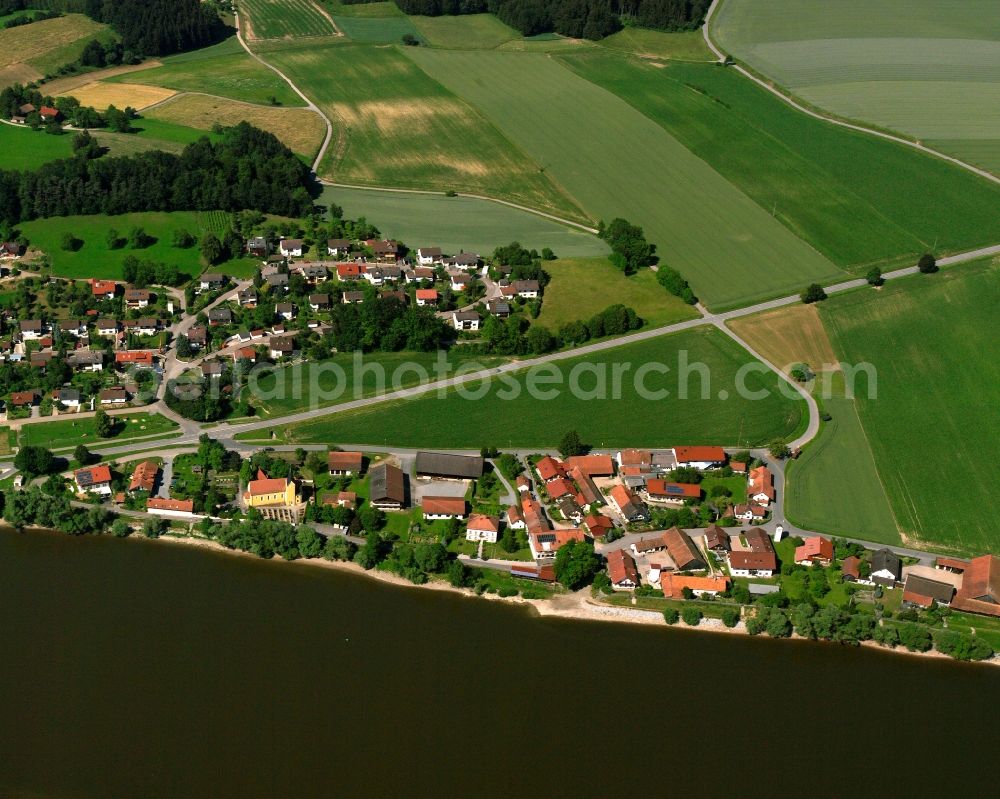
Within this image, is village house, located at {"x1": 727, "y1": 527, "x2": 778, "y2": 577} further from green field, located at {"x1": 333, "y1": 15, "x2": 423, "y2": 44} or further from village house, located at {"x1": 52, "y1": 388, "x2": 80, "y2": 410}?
green field, located at {"x1": 333, "y1": 15, "x2": 423, "y2": 44}

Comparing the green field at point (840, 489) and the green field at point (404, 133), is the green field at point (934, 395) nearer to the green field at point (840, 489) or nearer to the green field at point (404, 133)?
the green field at point (840, 489)

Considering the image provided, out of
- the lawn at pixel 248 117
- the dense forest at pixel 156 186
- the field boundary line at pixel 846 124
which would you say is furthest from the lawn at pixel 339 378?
the field boundary line at pixel 846 124

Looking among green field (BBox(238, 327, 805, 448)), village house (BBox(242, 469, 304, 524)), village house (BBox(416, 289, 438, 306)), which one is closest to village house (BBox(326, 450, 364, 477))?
green field (BBox(238, 327, 805, 448))

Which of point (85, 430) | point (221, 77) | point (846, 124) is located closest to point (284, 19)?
point (221, 77)

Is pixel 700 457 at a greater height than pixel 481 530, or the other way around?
pixel 700 457

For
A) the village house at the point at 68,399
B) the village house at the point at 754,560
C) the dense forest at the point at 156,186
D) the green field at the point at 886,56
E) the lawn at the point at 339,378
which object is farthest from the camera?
the green field at the point at 886,56

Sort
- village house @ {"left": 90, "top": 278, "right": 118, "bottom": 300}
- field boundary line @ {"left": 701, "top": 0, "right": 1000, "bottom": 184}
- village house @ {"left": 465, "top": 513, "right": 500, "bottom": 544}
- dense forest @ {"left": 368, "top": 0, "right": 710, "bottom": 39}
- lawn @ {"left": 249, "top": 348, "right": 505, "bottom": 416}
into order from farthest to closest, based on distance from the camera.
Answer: dense forest @ {"left": 368, "top": 0, "right": 710, "bottom": 39}, field boundary line @ {"left": 701, "top": 0, "right": 1000, "bottom": 184}, village house @ {"left": 90, "top": 278, "right": 118, "bottom": 300}, lawn @ {"left": 249, "top": 348, "right": 505, "bottom": 416}, village house @ {"left": 465, "top": 513, "right": 500, "bottom": 544}

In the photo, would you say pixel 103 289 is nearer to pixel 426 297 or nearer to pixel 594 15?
pixel 426 297
